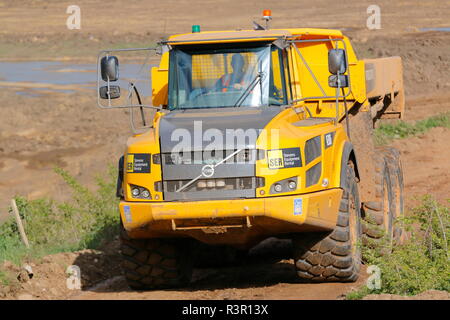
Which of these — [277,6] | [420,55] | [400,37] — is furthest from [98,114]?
[277,6]

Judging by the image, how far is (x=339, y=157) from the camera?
385 inches

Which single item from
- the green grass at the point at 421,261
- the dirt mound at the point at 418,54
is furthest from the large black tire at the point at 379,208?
the dirt mound at the point at 418,54

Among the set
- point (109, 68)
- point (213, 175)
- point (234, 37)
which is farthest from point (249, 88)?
point (109, 68)

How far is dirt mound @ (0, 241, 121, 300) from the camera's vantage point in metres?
10.9

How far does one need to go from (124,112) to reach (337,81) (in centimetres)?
1718

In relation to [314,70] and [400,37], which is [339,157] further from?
[400,37]

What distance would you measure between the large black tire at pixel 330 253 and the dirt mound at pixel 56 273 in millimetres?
2723

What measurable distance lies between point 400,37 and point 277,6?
35.4ft

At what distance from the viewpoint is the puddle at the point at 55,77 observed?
2978cm

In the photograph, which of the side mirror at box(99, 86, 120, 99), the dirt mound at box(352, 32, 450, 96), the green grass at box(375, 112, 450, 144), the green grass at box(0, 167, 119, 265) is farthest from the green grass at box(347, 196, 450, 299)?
the dirt mound at box(352, 32, 450, 96)

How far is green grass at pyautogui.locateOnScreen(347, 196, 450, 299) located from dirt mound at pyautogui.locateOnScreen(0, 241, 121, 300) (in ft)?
11.7

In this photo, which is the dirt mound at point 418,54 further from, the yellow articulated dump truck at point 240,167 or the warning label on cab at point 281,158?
the warning label on cab at point 281,158

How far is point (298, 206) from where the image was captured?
9055 millimetres
